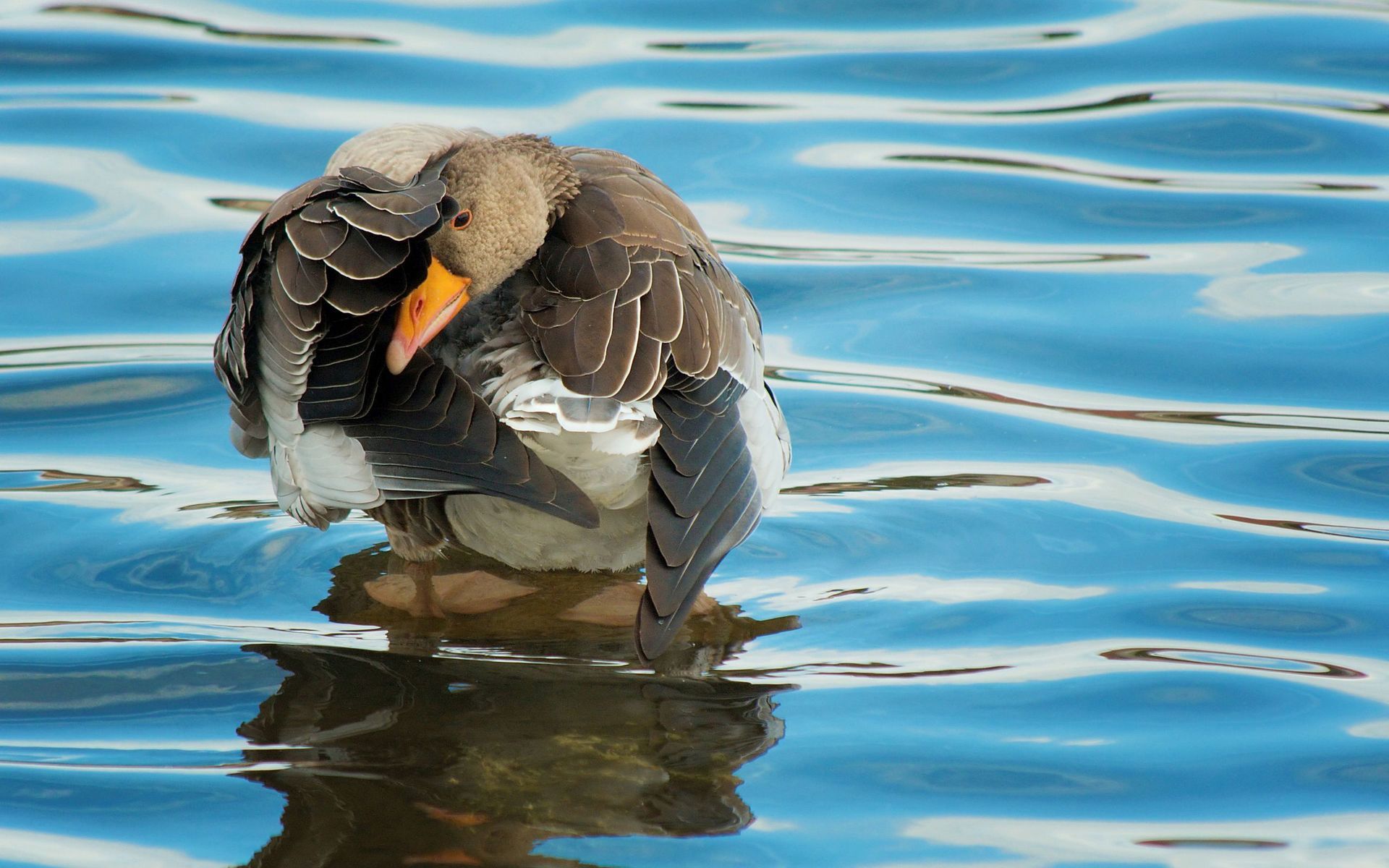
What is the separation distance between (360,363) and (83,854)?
166 cm

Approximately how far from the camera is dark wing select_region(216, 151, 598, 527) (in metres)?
4.64

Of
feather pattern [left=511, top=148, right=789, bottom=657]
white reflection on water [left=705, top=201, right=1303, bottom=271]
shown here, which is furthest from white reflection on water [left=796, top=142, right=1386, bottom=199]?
feather pattern [left=511, top=148, right=789, bottom=657]

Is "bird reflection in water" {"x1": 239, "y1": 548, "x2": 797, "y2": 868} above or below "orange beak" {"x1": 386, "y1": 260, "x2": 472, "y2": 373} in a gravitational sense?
below

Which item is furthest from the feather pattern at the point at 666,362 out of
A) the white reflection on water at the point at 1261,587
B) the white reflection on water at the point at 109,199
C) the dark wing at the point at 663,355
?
the white reflection on water at the point at 109,199

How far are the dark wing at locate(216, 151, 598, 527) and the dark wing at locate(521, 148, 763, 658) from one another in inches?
11.7

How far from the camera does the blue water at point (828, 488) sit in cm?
427

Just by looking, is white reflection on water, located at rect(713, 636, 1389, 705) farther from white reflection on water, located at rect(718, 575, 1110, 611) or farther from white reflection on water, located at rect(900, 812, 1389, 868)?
white reflection on water, located at rect(900, 812, 1389, 868)

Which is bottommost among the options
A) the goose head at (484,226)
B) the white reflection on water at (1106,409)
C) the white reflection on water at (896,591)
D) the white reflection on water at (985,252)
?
the white reflection on water at (896,591)

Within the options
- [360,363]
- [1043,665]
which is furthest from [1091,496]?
[360,363]

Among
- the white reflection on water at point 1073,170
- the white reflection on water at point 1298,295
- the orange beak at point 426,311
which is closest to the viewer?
the orange beak at point 426,311

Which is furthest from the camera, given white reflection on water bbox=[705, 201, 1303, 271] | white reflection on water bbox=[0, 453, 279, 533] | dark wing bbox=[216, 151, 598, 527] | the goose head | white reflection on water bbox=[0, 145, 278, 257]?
white reflection on water bbox=[0, 145, 278, 257]

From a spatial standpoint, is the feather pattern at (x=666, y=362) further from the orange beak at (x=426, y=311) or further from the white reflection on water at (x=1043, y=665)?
the white reflection on water at (x=1043, y=665)

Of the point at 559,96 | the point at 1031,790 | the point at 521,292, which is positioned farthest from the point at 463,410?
the point at 559,96

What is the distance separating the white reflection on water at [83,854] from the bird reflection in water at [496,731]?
0.74 ft
